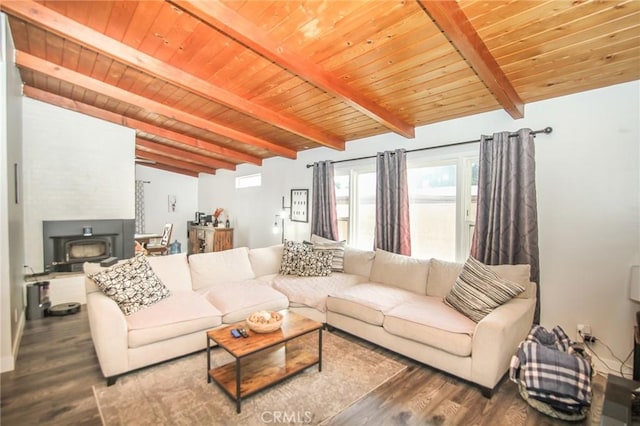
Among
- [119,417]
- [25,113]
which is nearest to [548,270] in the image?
[119,417]

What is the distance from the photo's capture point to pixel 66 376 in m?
2.23

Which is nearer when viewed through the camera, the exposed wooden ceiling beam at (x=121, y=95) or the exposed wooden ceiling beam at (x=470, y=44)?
the exposed wooden ceiling beam at (x=470, y=44)

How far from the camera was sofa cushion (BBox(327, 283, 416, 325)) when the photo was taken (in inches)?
106

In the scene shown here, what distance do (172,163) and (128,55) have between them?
17.9ft

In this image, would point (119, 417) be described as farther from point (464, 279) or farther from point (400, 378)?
point (464, 279)

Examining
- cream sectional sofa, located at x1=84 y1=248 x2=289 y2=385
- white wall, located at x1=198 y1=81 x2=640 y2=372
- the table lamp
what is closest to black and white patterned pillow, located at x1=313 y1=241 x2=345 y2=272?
cream sectional sofa, located at x1=84 y1=248 x2=289 y2=385

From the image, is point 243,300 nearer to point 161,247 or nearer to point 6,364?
point 6,364

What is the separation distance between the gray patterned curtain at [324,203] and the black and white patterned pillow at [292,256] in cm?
76

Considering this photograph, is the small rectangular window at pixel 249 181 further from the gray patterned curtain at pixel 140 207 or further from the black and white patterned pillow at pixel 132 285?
the black and white patterned pillow at pixel 132 285

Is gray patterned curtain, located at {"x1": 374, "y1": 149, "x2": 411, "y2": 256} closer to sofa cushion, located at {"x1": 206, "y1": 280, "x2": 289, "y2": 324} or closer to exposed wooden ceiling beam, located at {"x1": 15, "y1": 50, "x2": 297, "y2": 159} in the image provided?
sofa cushion, located at {"x1": 206, "y1": 280, "x2": 289, "y2": 324}

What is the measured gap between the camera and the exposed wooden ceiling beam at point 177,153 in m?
5.71

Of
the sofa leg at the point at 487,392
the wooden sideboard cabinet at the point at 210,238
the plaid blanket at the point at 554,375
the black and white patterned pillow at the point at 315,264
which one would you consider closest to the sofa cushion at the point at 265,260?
the black and white patterned pillow at the point at 315,264

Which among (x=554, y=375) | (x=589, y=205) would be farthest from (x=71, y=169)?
(x=589, y=205)

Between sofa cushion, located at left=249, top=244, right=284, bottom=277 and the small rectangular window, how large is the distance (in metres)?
2.65
